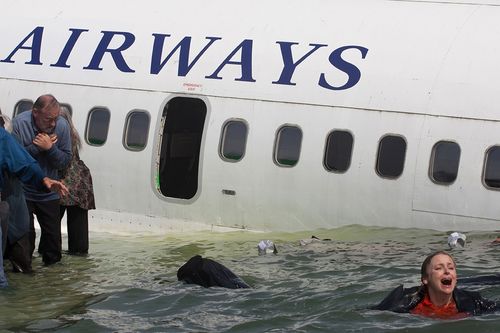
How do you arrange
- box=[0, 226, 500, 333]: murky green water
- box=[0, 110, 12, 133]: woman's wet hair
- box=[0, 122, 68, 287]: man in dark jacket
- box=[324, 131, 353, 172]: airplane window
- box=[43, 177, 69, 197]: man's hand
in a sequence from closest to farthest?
box=[0, 226, 500, 333]: murky green water, box=[0, 122, 68, 287]: man in dark jacket, box=[43, 177, 69, 197]: man's hand, box=[0, 110, 12, 133]: woman's wet hair, box=[324, 131, 353, 172]: airplane window

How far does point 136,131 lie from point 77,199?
1924mm

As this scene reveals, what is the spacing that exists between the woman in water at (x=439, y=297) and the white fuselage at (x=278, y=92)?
10.9ft

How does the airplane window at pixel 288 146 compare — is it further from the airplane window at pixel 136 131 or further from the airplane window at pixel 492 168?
the airplane window at pixel 492 168

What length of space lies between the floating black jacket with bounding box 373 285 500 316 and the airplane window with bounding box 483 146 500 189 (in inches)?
124

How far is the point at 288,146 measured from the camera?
1606 cm

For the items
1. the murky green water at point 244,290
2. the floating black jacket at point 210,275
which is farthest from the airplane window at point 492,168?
the floating black jacket at point 210,275

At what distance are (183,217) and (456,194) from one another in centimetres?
359

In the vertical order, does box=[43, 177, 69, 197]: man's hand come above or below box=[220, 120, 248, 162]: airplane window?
below

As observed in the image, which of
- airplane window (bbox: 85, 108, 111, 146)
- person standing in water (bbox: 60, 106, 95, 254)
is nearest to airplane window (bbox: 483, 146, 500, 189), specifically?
person standing in water (bbox: 60, 106, 95, 254)

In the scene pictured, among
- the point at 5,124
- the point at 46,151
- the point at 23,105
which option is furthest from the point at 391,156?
the point at 23,105

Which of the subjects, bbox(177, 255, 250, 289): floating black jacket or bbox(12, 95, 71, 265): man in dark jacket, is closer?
bbox(177, 255, 250, 289): floating black jacket

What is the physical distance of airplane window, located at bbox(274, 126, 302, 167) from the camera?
16.0 metres

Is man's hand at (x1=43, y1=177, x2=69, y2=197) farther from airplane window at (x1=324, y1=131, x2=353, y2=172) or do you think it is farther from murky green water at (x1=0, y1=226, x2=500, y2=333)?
airplane window at (x1=324, y1=131, x2=353, y2=172)

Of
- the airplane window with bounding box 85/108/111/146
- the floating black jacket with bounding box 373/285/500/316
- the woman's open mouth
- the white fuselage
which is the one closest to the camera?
the woman's open mouth
